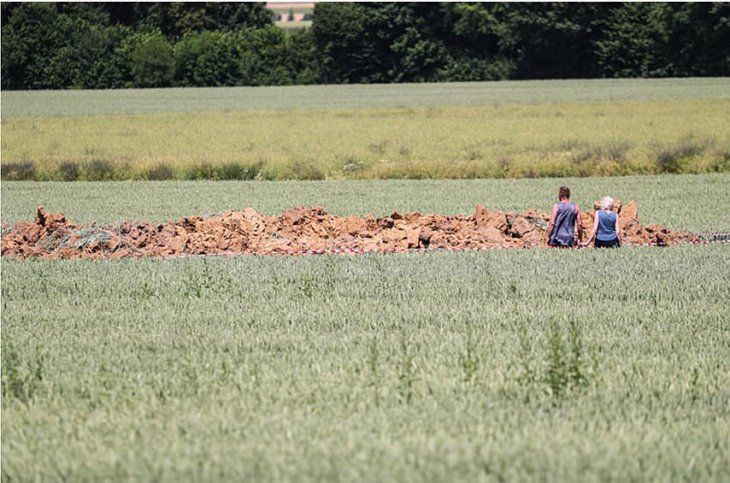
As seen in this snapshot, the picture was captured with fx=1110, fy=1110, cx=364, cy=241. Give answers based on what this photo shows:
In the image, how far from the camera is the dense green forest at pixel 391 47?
8200cm

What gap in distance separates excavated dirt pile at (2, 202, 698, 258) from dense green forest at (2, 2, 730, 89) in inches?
2438

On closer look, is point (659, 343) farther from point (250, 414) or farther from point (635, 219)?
point (635, 219)

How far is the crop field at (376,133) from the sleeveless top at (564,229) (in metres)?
15.4

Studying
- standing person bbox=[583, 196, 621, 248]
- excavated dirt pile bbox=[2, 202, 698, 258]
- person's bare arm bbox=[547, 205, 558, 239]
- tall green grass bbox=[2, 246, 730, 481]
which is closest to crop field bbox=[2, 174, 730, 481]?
tall green grass bbox=[2, 246, 730, 481]

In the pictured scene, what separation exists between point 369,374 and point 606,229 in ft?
28.3

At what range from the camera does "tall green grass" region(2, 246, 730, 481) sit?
264 inches

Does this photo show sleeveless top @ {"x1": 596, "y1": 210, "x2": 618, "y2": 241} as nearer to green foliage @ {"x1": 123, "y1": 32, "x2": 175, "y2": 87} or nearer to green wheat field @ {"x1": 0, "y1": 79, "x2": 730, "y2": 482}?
green wheat field @ {"x1": 0, "y1": 79, "x2": 730, "y2": 482}

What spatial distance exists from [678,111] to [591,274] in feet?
135

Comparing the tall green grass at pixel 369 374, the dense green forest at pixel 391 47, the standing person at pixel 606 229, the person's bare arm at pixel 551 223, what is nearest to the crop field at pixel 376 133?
the dense green forest at pixel 391 47

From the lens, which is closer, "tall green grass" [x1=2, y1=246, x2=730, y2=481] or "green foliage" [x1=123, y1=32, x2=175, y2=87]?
"tall green grass" [x1=2, y1=246, x2=730, y2=481]

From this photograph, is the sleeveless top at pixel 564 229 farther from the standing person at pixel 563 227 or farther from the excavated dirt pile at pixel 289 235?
the excavated dirt pile at pixel 289 235

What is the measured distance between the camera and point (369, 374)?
8.85 metres

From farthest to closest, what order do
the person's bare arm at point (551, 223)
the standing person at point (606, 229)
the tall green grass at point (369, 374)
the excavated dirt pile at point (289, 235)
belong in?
the excavated dirt pile at point (289, 235) → the person's bare arm at point (551, 223) → the standing person at point (606, 229) → the tall green grass at point (369, 374)

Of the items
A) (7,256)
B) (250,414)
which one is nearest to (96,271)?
(7,256)
